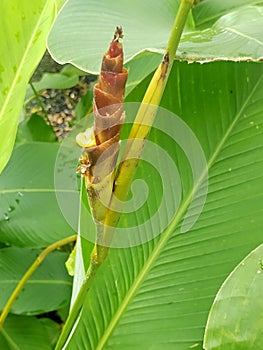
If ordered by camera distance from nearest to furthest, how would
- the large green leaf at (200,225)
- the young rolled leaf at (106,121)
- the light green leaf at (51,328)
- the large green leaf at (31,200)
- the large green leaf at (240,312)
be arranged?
the young rolled leaf at (106,121), the large green leaf at (240,312), the large green leaf at (200,225), the large green leaf at (31,200), the light green leaf at (51,328)

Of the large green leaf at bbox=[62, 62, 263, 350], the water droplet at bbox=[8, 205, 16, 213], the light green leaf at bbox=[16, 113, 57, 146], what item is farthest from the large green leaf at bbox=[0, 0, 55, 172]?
the light green leaf at bbox=[16, 113, 57, 146]

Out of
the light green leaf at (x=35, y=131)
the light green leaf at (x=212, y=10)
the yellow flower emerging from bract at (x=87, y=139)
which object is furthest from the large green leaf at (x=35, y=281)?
the yellow flower emerging from bract at (x=87, y=139)

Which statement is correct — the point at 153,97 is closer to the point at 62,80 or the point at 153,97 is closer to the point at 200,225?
the point at 200,225

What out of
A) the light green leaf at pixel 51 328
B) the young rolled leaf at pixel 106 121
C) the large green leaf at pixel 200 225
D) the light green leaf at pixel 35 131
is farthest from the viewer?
the light green leaf at pixel 35 131

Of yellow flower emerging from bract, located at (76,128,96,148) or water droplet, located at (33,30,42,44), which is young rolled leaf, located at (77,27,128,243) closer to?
yellow flower emerging from bract, located at (76,128,96,148)

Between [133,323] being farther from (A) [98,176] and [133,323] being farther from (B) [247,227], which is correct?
(A) [98,176]

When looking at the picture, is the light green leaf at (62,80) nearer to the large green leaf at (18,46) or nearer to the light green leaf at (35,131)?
the light green leaf at (35,131)
